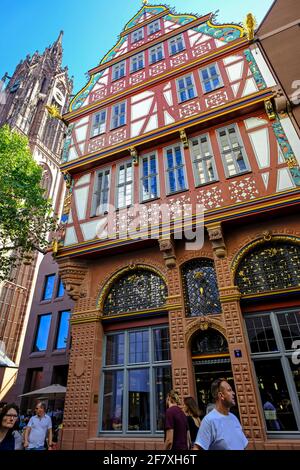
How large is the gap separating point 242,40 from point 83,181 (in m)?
8.56

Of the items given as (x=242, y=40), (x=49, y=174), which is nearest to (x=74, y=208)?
(x=242, y=40)

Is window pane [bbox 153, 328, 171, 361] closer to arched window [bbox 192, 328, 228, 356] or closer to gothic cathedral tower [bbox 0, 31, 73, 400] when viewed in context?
arched window [bbox 192, 328, 228, 356]

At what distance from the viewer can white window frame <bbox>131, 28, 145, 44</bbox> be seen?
15.3 metres

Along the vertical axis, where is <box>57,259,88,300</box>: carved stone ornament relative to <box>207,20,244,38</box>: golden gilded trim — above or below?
below

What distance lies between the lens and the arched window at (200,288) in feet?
26.5

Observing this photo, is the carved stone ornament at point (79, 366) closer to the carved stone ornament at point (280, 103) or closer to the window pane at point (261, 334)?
the window pane at point (261, 334)

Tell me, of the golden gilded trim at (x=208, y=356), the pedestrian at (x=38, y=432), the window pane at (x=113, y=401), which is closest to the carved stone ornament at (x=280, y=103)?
the golden gilded trim at (x=208, y=356)

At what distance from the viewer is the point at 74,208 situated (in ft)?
36.7

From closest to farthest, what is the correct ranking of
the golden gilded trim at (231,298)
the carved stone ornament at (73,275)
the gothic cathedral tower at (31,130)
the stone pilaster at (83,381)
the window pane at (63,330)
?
the golden gilded trim at (231,298) < the stone pilaster at (83,381) < the carved stone ornament at (73,275) < the window pane at (63,330) < the gothic cathedral tower at (31,130)

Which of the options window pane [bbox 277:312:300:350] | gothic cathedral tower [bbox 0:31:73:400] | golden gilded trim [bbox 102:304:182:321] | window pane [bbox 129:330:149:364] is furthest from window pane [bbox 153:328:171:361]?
gothic cathedral tower [bbox 0:31:73:400]

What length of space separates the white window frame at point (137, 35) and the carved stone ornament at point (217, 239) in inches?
502

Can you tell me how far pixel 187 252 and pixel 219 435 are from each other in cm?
643

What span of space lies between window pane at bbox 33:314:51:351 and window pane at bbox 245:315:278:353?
1896 cm

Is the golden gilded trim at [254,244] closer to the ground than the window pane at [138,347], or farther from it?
farther from it
